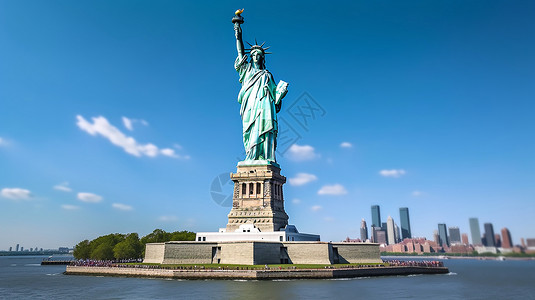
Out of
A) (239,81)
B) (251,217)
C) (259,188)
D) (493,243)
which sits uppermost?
(239,81)

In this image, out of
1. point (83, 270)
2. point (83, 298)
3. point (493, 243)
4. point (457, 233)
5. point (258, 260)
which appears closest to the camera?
point (493, 243)

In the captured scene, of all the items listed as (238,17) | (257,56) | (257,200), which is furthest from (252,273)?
(238,17)

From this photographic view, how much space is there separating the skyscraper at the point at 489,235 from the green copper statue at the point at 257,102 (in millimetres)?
56913

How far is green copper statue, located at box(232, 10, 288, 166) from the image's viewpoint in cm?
6994

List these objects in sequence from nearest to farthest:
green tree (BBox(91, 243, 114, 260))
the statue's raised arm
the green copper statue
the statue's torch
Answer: the green copper statue < the statue's raised arm < the statue's torch < green tree (BBox(91, 243, 114, 260))

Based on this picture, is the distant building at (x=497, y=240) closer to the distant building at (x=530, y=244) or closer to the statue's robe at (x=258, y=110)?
the distant building at (x=530, y=244)

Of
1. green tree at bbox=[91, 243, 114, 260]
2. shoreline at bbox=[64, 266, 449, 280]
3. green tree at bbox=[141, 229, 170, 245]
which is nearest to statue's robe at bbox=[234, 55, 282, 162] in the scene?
shoreline at bbox=[64, 266, 449, 280]

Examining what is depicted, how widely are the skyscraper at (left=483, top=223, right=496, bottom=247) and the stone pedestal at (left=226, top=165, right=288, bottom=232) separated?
51.4 m

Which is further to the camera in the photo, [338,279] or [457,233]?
[338,279]

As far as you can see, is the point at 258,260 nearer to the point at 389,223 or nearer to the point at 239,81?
the point at 239,81

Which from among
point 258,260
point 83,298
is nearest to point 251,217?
point 258,260

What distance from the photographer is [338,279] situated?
46.8m

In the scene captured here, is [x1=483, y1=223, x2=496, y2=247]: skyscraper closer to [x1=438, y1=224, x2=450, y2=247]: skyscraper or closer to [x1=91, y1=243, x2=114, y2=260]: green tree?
[x1=438, y1=224, x2=450, y2=247]: skyscraper

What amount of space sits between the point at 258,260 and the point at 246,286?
12.6m
